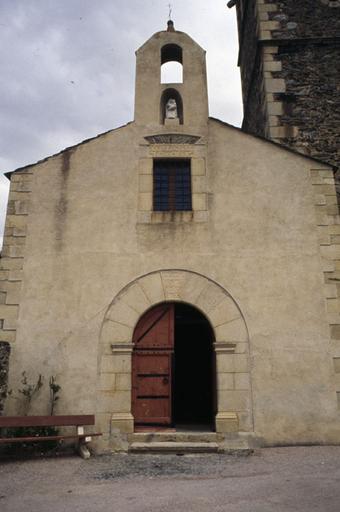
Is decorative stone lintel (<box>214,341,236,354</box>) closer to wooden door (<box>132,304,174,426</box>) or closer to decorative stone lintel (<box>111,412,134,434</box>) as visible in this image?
wooden door (<box>132,304,174,426</box>)

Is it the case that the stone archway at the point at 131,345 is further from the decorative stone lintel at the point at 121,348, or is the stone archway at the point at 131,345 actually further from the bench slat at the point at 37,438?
the bench slat at the point at 37,438

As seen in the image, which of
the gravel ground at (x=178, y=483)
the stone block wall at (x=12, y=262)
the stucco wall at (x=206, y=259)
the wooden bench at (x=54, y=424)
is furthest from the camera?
the stone block wall at (x=12, y=262)

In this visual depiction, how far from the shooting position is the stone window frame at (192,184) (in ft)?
26.2

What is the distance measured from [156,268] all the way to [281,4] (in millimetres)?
8755

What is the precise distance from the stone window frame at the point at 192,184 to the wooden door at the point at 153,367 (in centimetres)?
164

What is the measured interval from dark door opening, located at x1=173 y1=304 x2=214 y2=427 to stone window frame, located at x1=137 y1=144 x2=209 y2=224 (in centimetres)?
323

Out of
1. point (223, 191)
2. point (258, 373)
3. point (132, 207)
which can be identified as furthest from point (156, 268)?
point (258, 373)

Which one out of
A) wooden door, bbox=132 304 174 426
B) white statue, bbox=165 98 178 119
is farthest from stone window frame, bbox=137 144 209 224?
wooden door, bbox=132 304 174 426

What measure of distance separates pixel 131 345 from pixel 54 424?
168cm

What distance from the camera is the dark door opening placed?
10539 millimetres

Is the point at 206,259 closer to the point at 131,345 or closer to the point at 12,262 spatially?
the point at 131,345

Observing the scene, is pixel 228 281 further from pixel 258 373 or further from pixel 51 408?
pixel 51 408

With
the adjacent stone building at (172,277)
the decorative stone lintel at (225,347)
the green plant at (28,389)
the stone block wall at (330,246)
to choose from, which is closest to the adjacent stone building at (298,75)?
the stone block wall at (330,246)

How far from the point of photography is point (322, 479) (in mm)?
4668
